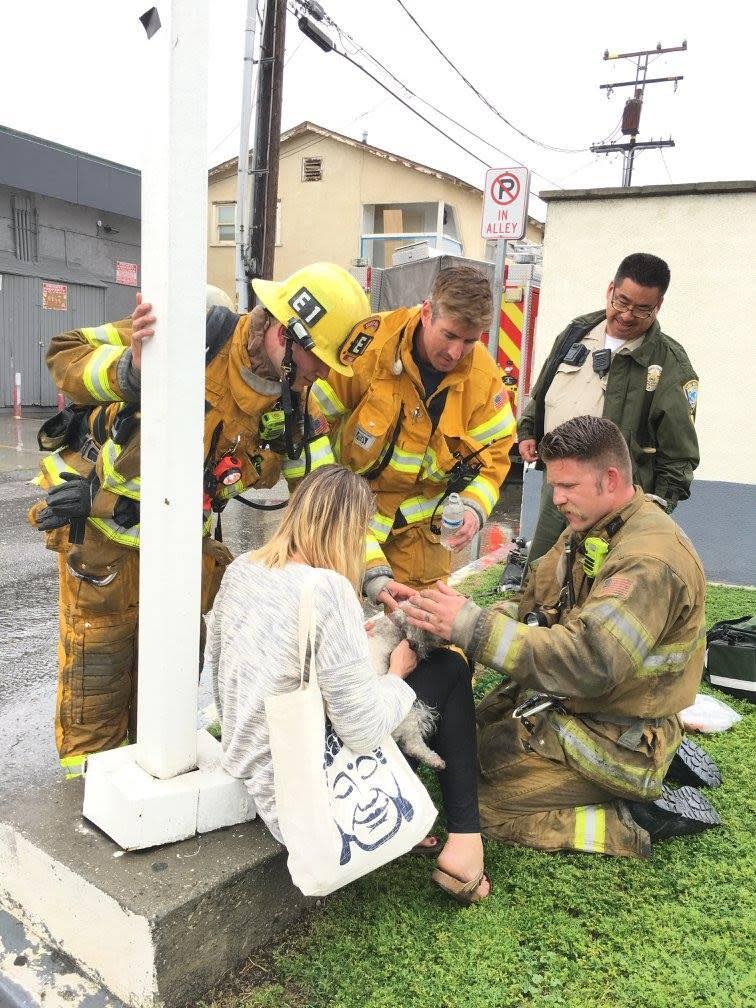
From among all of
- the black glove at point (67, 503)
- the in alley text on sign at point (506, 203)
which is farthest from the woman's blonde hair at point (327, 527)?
the in alley text on sign at point (506, 203)

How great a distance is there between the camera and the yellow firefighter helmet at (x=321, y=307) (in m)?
2.68

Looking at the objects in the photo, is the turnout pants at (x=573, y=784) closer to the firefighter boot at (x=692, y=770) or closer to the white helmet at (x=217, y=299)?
the firefighter boot at (x=692, y=770)

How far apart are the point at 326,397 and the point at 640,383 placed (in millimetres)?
1713

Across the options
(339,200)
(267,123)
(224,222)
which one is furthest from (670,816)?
(224,222)

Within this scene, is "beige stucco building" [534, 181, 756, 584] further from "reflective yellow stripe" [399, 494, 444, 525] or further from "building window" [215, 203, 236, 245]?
"building window" [215, 203, 236, 245]

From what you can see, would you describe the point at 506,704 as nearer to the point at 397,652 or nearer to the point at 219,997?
the point at 397,652

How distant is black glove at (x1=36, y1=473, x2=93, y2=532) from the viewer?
259cm

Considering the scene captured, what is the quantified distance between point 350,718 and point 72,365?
1422 millimetres

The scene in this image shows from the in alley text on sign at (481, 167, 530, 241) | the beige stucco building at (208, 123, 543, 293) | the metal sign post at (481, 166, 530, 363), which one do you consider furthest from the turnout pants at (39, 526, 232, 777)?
the beige stucco building at (208, 123, 543, 293)

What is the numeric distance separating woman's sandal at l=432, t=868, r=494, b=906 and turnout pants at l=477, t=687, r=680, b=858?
0.38m

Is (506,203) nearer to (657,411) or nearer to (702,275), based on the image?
(702,275)

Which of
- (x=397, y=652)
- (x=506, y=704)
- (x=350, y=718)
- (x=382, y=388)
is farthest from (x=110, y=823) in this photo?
(x=382, y=388)

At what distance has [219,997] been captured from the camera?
206cm

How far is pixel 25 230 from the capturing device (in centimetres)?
1734
